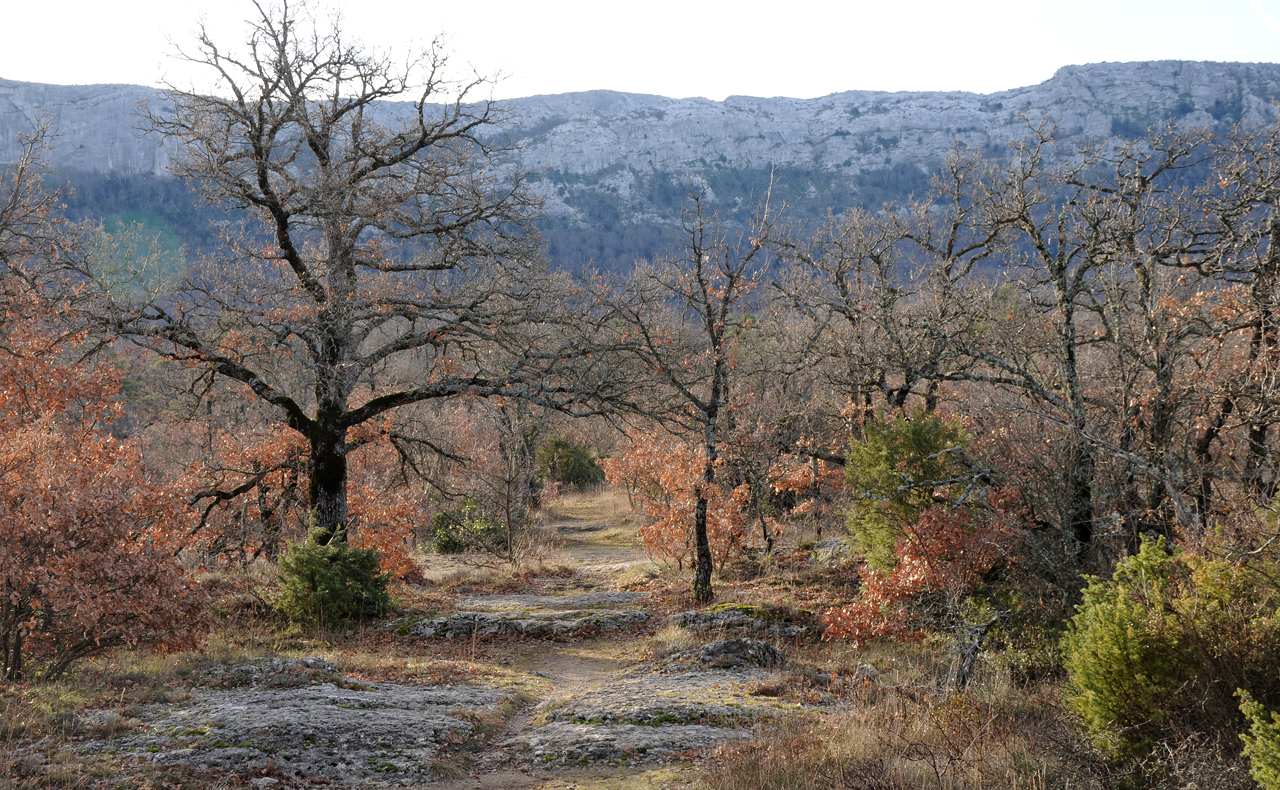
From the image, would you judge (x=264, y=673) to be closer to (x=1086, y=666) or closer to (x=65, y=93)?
(x=1086, y=666)

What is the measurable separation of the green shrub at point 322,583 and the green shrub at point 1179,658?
34.2ft

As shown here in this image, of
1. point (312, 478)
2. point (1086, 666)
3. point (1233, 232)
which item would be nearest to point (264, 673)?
point (312, 478)

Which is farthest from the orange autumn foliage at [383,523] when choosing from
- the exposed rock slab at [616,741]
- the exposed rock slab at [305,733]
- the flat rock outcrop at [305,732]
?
the exposed rock slab at [616,741]

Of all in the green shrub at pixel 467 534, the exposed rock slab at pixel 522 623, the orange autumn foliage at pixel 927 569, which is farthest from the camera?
the green shrub at pixel 467 534

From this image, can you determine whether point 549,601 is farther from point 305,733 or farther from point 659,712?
point 305,733

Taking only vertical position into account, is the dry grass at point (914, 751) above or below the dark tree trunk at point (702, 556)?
above

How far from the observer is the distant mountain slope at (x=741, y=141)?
137 meters

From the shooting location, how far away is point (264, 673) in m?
7.79

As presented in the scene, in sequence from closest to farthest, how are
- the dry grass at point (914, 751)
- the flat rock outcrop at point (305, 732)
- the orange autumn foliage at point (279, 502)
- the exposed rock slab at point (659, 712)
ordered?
1. the dry grass at point (914, 751)
2. the flat rock outcrop at point (305, 732)
3. the exposed rock slab at point (659, 712)
4. the orange autumn foliage at point (279, 502)

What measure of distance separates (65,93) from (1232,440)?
205 m

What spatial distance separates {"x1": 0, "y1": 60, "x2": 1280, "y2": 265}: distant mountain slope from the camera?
451 ft

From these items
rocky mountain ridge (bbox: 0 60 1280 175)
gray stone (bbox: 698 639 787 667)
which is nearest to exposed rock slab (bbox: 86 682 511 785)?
gray stone (bbox: 698 639 787 667)

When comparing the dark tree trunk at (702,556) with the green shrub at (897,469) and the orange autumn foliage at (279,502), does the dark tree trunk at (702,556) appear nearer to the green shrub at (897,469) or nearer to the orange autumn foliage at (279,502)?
the green shrub at (897,469)

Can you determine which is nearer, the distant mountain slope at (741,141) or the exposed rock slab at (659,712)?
the exposed rock slab at (659,712)
